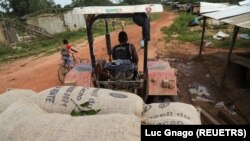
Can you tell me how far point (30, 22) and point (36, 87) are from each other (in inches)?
557

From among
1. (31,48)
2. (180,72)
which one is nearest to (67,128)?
(180,72)

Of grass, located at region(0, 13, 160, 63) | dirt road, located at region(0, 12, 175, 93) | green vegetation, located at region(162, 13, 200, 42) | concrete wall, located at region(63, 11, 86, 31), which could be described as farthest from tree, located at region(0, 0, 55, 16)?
dirt road, located at region(0, 12, 175, 93)

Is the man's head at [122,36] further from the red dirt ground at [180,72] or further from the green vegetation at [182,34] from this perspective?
the green vegetation at [182,34]

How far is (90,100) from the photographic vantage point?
3387 millimetres

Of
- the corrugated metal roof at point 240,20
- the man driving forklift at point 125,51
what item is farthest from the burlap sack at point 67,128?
the corrugated metal roof at point 240,20

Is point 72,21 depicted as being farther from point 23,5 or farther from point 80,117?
point 80,117

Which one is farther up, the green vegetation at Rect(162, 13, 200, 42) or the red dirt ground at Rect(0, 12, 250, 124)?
the green vegetation at Rect(162, 13, 200, 42)

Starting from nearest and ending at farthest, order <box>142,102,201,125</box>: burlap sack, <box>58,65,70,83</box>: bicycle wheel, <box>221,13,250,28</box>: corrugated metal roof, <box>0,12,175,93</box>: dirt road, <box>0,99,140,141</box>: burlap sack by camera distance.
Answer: <box>0,99,140,141</box>: burlap sack
<box>142,102,201,125</box>: burlap sack
<box>221,13,250,28</box>: corrugated metal roof
<box>58,65,70,83</box>: bicycle wheel
<box>0,12,175,93</box>: dirt road

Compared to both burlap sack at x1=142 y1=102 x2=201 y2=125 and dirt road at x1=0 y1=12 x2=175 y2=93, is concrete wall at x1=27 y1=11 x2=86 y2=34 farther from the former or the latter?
burlap sack at x1=142 y1=102 x2=201 y2=125

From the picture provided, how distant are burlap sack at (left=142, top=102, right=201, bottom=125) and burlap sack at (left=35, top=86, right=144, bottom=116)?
0.45ft

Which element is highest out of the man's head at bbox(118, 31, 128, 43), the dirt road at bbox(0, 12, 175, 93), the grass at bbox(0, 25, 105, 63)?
the man's head at bbox(118, 31, 128, 43)

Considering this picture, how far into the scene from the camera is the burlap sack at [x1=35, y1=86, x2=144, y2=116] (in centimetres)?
323

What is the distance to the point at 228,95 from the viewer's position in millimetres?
7895

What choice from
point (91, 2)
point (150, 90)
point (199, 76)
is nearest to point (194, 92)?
point (199, 76)
